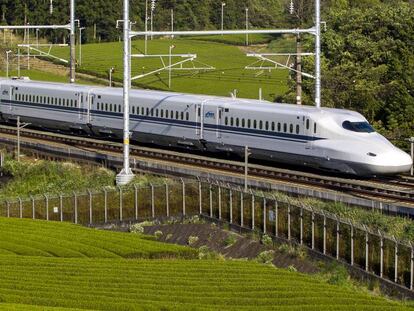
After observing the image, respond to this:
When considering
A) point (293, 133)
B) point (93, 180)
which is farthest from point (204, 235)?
point (93, 180)

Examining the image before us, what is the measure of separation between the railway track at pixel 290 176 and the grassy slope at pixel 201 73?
4337 cm

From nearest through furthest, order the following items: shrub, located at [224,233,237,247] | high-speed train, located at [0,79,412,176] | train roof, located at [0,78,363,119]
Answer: shrub, located at [224,233,237,247], high-speed train, located at [0,79,412,176], train roof, located at [0,78,363,119]

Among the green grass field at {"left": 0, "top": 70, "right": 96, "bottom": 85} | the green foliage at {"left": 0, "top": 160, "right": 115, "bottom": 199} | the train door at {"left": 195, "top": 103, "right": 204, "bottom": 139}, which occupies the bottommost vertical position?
the green grass field at {"left": 0, "top": 70, "right": 96, "bottom": 85}

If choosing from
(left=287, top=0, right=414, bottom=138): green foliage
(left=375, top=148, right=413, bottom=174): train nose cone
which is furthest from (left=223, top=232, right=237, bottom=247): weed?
(left=287, top=0, right=414, bottom=138): green foliage

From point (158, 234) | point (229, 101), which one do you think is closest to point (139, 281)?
point (158, 234)

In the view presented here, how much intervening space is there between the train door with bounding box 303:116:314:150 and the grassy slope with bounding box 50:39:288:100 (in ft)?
186

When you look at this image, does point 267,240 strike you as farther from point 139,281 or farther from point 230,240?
point 139,281

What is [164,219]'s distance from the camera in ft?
184

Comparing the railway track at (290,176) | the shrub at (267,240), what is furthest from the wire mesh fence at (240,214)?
the railway track at (290,176)

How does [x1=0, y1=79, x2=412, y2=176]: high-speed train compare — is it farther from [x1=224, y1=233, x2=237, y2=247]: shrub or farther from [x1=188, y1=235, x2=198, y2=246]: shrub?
[x1=188, y1=235, x2=198, y2=246]: shrub

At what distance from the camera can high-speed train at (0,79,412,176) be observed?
178ft

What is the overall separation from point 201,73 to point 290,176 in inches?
3499

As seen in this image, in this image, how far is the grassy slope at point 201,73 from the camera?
5123 inches

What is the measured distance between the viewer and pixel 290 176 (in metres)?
57.3
